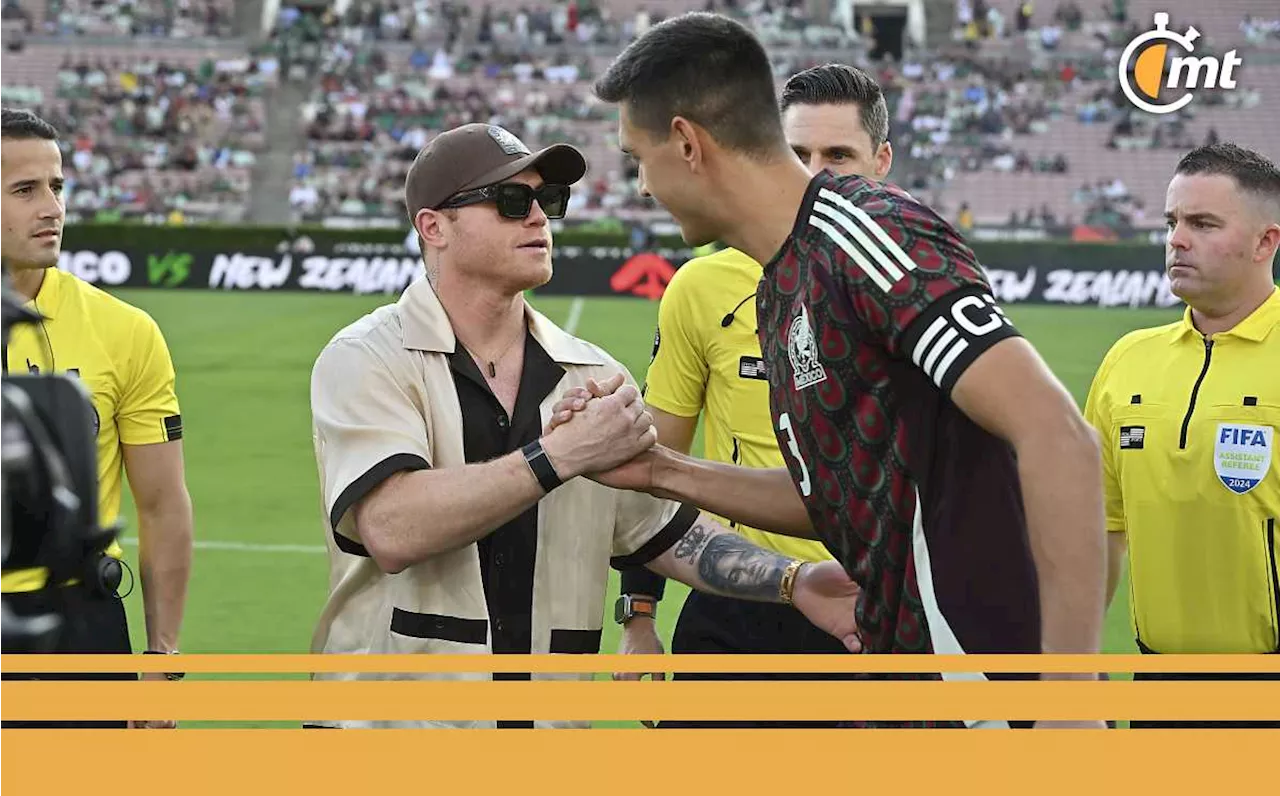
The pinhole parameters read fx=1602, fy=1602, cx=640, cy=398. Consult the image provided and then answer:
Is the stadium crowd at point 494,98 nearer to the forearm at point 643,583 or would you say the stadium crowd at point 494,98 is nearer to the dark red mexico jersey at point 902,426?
A: the forearm at point 643,583

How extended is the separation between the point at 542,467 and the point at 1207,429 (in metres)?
2.32

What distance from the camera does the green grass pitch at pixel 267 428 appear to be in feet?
32.3

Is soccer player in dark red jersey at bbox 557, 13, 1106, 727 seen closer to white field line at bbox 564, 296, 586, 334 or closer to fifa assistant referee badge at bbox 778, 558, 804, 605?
fifa assistant referee badge at bbox 778, 558, 804, 605

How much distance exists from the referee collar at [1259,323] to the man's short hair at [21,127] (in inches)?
147

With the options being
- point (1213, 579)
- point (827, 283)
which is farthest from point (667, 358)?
point (827, 283)

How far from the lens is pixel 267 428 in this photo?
667 inches

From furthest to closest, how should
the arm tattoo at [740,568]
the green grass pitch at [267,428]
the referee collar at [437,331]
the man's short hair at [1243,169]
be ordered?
the green grass pitch at [267,428], the man's short hair at [1243,169], the arm tattoo at [740,568], the referee collar at [437,331]

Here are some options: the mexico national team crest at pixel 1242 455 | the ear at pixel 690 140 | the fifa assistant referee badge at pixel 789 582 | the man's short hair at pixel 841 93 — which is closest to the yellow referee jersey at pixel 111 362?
the fifa assistant referee badge at pixel 789 582

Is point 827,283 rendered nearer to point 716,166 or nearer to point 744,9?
point 716,166

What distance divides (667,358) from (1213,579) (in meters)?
1.86

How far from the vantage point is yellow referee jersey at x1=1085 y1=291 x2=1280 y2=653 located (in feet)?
15.5

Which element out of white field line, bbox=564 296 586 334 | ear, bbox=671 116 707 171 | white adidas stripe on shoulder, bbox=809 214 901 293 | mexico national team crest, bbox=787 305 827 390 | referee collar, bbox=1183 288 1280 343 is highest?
ear, bbox=671 116 707 171
